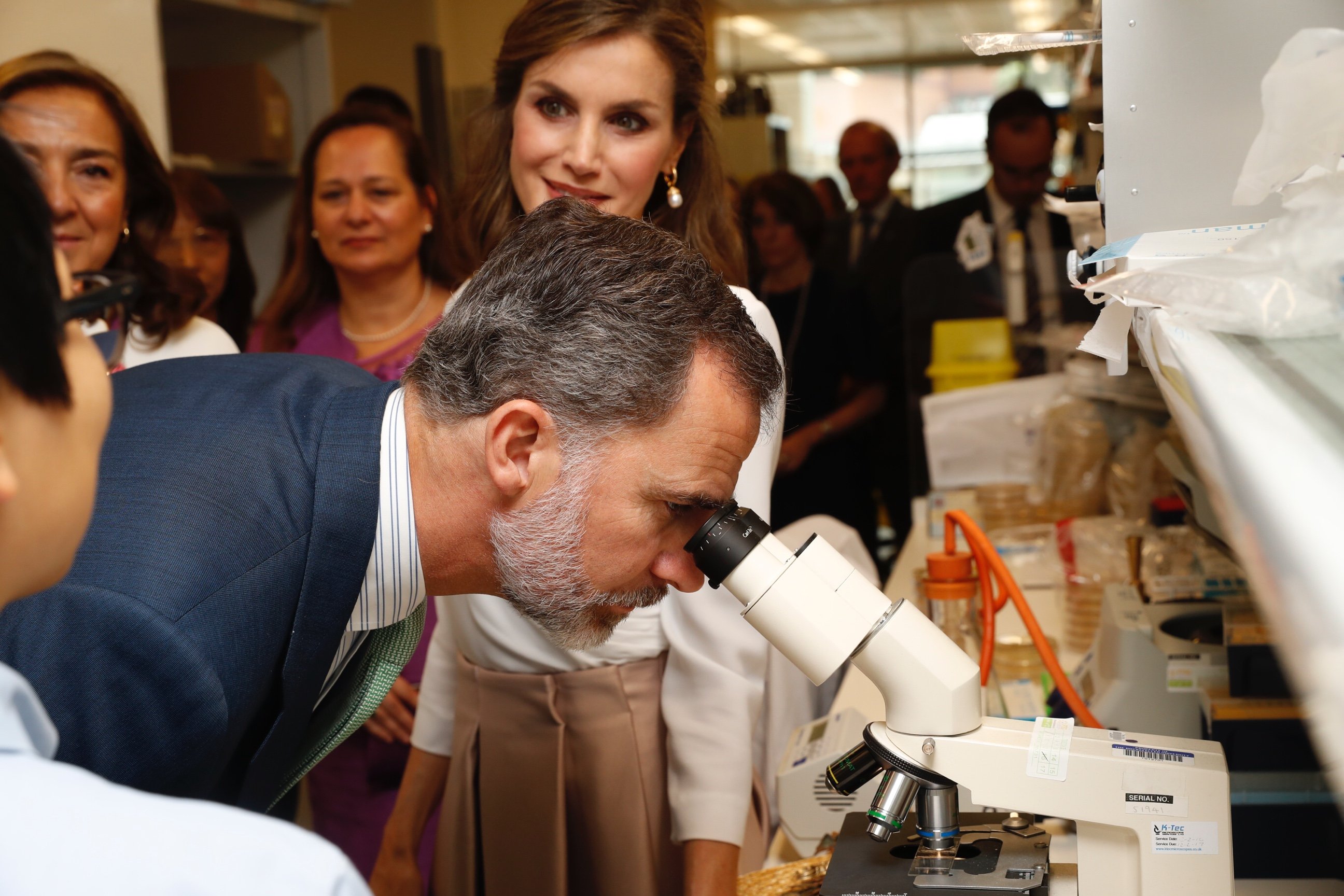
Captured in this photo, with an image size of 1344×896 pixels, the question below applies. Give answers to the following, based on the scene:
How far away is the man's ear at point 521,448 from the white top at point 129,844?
521 millimetres

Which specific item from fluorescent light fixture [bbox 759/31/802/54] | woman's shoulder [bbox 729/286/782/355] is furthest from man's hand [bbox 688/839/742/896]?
fluorescent light fixture [bbox 759/31/802/54]

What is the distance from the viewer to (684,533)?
1020mm

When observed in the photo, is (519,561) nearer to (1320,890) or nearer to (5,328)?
(5,328)

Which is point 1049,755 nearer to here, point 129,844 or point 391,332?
point 129,844

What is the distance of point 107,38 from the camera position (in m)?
2.26

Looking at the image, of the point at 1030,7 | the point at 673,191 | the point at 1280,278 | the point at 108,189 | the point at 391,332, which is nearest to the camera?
the point at 1280,278

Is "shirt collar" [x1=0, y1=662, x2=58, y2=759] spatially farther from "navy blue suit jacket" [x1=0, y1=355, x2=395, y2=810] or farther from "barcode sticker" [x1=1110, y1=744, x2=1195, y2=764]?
"barcode sticker" [x1=1110, y1=744, x2=1195, y2=764]

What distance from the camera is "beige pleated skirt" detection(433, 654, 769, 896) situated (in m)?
1.33

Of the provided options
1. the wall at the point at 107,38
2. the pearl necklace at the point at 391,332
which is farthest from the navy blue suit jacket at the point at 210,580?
the wall at the point at 107,38

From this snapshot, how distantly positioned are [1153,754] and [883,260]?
3330 mm

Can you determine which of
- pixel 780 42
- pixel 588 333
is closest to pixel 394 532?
pixel 588 333

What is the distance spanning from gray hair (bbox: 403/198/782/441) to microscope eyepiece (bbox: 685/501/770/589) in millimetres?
102

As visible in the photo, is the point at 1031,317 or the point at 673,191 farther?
the point at 1031,317

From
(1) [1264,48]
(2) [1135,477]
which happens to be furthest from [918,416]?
(1) [1264,48]
